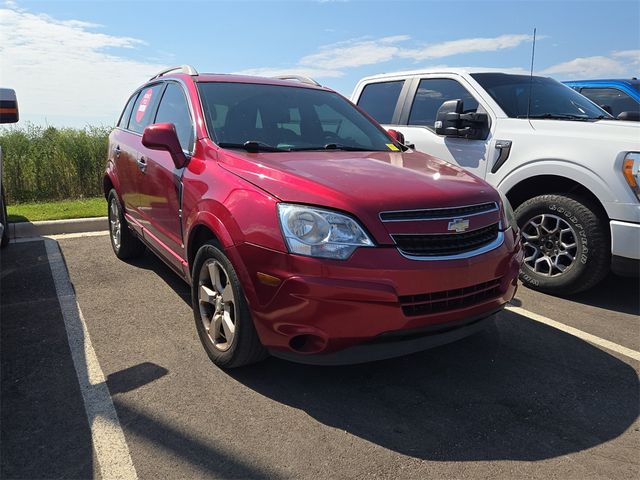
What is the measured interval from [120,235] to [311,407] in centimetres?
340

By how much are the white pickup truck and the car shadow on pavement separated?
38.5 inches

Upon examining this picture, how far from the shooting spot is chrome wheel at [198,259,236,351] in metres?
2.90

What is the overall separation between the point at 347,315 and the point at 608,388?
1689mm

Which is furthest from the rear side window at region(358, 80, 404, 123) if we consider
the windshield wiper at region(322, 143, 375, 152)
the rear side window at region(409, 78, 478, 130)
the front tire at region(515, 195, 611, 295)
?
the windshield wiper at region(322, 143, 375, 152)

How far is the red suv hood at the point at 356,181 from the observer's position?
256 centimetres

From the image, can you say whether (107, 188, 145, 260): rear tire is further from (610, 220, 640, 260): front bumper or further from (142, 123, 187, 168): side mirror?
(610, 220, 640, 260): front bumper

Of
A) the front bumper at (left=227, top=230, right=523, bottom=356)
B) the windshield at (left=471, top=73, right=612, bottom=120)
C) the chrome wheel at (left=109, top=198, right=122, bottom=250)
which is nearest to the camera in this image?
the front bumper at (left=227, top=230, right=523, bottom=356)

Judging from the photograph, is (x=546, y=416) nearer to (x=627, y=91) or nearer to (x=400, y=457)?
(x=400, y=457)

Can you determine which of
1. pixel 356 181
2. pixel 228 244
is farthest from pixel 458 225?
pixel 228 244

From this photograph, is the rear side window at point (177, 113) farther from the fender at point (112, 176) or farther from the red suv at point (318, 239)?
Result: the fender at point (112, 176)

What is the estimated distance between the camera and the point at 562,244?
14.3 feet

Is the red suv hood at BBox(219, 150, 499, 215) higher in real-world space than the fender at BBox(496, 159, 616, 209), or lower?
higher

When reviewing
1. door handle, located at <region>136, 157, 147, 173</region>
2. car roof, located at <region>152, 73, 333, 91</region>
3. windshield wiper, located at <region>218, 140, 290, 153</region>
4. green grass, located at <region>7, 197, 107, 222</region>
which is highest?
car roof, located at <region>152, 73, 333, 91</region>

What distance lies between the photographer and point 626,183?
3.90m
